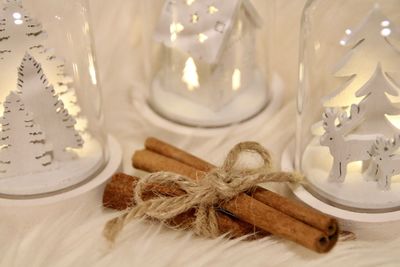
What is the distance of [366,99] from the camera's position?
3.33 feet

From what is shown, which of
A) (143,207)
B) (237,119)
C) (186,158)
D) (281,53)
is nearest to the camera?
(143,207)

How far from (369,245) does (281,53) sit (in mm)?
470

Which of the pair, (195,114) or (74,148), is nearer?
(74,148)

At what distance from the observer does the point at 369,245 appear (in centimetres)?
100

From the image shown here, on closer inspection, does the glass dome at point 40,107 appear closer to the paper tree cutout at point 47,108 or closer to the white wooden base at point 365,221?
the paper tree cutout at point 47,108

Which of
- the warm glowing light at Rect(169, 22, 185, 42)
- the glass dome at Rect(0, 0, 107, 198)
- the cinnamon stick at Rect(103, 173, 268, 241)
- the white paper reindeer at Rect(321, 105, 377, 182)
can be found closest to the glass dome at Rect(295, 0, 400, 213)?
the white paper reindeer at Rect(321, 105, 377, 182)

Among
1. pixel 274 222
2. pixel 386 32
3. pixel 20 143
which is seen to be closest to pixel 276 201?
pixel 274 222

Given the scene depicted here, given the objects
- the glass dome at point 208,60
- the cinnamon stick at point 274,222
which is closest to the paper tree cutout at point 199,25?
the glass dome at point 208,60

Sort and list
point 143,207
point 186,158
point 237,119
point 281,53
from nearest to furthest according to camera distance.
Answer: point 143,207, point 186,158, point 237,119, point 281,53

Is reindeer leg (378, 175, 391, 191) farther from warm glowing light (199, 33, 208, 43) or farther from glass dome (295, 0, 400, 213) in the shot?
warm glowing light (199, 33, 208, 43)

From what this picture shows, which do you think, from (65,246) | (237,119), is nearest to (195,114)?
(237,119)

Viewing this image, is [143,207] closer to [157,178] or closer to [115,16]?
[157,178]

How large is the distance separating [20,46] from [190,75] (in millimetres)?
314

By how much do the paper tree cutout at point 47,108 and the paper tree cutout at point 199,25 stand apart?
0.77ft
